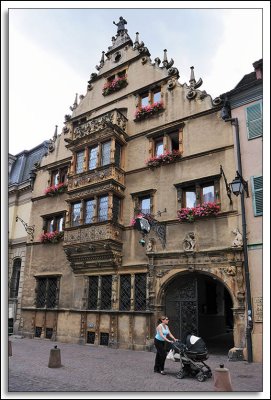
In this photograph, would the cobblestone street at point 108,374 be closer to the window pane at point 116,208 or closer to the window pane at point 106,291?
the window pane at point 106,291

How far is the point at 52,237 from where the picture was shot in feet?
64.9

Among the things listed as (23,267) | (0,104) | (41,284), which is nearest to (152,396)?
(0,104)

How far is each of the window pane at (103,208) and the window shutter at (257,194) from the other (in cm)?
719

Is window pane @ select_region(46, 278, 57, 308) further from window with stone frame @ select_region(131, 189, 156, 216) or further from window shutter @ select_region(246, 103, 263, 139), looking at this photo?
window shutter @ select_region(246, 103, 263, 139)

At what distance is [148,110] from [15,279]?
14.1 meters

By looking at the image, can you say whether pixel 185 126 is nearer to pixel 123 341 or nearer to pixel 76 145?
pixel 76 145

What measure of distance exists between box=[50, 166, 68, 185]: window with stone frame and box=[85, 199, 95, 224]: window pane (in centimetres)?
406

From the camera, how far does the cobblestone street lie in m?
8.01

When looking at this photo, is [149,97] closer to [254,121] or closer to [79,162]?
[79,162]

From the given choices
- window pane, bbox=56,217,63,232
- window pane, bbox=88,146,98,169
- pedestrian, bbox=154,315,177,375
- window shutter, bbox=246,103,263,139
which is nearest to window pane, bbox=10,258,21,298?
window pane, bbox=56,217,63,232

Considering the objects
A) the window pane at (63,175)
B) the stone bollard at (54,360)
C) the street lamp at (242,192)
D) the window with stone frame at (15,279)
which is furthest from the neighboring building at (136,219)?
the stone bollard at (54,360)

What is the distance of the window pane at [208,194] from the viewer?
582 inches

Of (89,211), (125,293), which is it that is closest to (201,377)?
(125,293)

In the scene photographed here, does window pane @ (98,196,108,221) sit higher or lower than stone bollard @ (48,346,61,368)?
higher
